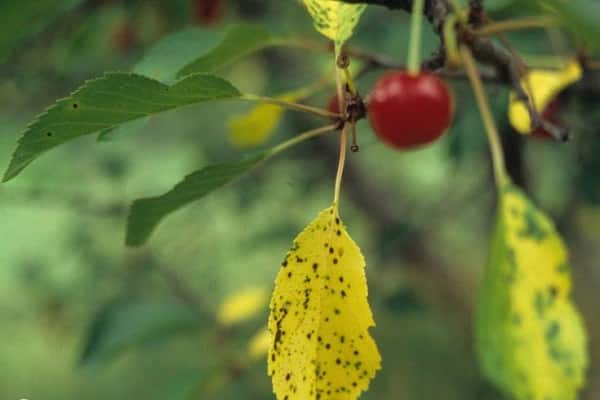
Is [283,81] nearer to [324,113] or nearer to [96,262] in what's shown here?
[96,262]

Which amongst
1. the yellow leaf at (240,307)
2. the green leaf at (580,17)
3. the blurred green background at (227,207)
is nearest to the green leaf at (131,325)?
the blurred green background at (227,207)

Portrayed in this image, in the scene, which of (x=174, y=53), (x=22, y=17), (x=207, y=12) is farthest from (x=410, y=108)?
(x=207, y=12)

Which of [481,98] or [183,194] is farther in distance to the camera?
[481,98]

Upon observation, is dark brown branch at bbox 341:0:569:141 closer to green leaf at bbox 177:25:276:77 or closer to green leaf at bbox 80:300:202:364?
green leaf at bbox 177:25:276:77

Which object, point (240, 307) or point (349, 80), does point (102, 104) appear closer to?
point (349, 80)

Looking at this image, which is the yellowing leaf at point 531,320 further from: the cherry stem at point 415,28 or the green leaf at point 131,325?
the green leaf at point 131,325

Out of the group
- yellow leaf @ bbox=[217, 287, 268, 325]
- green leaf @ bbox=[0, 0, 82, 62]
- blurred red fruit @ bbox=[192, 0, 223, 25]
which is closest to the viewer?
green leaf @ bbox=[0, 0, 82, 62]

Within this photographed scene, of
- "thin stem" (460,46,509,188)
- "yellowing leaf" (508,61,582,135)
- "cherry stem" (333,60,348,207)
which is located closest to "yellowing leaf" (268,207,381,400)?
"cherry stem" (333,60,348,207)
